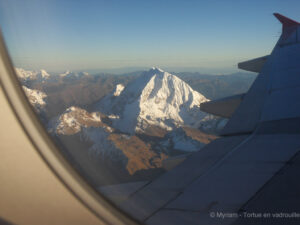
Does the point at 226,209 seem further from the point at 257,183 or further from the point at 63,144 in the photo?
the point at 63,144

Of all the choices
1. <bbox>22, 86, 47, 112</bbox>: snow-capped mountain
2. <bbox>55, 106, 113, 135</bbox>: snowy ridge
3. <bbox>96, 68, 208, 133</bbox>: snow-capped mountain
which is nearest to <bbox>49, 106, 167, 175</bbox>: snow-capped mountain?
<bbox>55, 106, 113, 135</bbox>: snowy ridge

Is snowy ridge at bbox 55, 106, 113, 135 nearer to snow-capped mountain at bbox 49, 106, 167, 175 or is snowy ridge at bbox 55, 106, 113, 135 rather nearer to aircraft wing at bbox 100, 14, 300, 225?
snow-capped mountain at bbox 49, 106, 167, 175

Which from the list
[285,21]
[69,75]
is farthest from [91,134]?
[285,21]

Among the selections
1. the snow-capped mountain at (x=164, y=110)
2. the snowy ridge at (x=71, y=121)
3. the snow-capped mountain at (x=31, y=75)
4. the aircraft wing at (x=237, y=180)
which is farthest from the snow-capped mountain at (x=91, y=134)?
the snow-capped mountain at (x=164, y=110)

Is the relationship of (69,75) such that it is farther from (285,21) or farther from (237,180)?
(285,21)

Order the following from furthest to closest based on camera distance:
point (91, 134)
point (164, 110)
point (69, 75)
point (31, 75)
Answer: point (164, 110) < point (91, 134) < point (69, 75) < point (31, 75)

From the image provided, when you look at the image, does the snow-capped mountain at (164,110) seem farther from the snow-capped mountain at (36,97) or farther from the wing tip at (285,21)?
the snow-capped mountain at (36,97)

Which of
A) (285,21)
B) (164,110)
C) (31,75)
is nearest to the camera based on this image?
(31,75)
